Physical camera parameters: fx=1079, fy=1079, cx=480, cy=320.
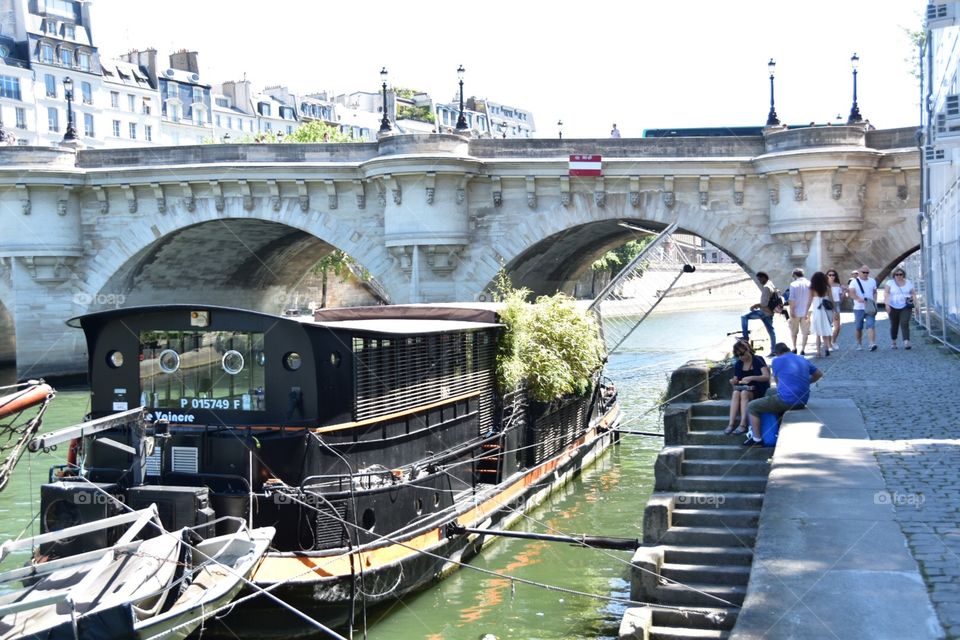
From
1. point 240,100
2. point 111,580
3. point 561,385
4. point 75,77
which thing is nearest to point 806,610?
point 111,580

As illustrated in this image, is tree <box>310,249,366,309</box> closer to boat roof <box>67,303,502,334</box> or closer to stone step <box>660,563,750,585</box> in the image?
boat roof <box>67,303,502,334</box>

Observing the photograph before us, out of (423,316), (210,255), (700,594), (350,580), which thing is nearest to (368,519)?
(350,580)

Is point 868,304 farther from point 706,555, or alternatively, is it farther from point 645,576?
point 645,576

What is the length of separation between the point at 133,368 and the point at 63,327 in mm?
22870

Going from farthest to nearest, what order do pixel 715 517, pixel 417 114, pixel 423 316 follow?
pixel 417 114
pixel 423 316
pixel 715 517

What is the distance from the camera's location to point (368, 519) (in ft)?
37.7

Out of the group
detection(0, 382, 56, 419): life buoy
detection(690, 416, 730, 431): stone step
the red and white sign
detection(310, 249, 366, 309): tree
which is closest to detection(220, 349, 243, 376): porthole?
detection(0, 382, 56, 419): life buoy

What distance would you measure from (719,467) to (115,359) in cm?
637

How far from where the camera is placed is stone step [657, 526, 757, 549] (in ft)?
31.5

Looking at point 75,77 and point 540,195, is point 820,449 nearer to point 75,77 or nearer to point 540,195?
point 540,195

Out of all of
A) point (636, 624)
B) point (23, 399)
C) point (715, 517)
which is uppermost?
point (23, 399)

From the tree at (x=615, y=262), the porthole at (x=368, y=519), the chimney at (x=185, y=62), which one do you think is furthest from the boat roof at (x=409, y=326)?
the chimney at (x=185, y=62)

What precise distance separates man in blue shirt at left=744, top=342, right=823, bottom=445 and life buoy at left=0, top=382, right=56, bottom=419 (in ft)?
21.9

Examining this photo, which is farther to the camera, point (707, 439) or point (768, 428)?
point (707, 439)
